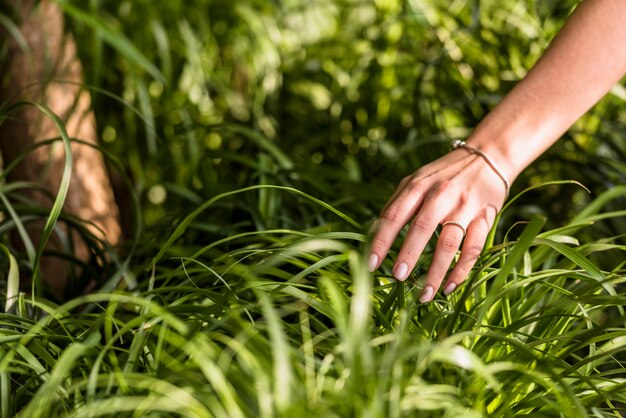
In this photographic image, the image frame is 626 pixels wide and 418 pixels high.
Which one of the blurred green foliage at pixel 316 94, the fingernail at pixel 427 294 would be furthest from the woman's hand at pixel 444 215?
the blurred green foliage at pixel 316 94

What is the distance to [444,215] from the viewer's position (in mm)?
734

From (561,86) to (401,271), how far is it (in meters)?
0.25

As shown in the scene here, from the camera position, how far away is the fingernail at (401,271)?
0.71 meters

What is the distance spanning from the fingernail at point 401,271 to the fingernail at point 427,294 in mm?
24

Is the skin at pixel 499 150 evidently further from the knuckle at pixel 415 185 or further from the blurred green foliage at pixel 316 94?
the blurred green foliage at pixel 316 94

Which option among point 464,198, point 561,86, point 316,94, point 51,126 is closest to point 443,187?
point 464,198

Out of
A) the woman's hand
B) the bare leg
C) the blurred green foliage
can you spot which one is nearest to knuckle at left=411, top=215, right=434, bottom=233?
the woman's hand

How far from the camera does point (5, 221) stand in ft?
3.27

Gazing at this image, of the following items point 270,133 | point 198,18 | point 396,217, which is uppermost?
point 198,18

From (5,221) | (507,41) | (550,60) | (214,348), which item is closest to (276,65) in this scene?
(507,41)

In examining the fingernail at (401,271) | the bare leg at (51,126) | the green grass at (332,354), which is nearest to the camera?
the green grass at (332,354)

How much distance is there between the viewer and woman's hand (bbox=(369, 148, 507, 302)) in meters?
0.72

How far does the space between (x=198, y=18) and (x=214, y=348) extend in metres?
1.23

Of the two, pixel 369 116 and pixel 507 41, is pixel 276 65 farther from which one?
pixel 507 41
